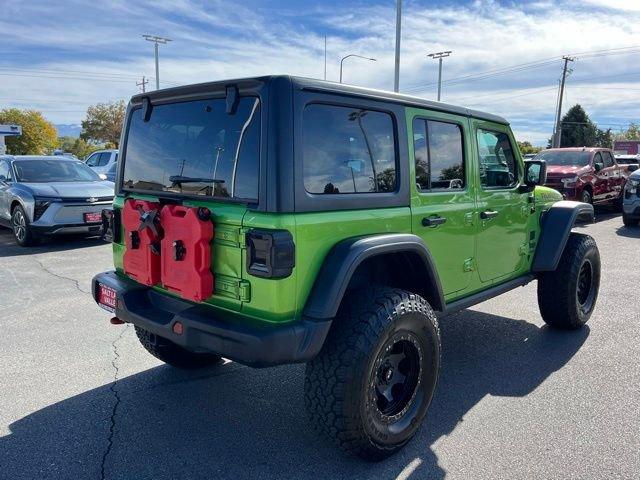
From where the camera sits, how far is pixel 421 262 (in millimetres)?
3104

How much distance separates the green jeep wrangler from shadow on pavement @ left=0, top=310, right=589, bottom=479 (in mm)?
309

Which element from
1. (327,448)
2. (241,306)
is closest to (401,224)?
(241,306)

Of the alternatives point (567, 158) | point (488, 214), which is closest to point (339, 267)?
point (488, 214)

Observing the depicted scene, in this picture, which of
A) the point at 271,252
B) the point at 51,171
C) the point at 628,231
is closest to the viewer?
the point at 271,252

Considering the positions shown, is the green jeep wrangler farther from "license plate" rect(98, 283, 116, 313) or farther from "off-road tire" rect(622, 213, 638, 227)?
"off-road tire" rect(622, 213, 638, 227)

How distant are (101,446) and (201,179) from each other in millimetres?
1582

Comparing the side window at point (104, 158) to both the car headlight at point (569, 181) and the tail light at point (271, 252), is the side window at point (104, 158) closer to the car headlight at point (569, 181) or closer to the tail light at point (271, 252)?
the car headlight at point (569, 181)

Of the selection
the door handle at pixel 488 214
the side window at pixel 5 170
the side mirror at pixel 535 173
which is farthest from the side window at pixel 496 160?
the side window at pixel 5 170

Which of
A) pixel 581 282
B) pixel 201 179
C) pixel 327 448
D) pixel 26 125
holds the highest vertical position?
pixel 26 125

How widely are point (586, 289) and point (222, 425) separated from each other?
3759 millimetres

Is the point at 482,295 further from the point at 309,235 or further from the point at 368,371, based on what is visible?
the point at 309,235

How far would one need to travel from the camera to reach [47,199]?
342 inches

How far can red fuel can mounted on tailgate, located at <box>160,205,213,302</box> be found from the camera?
8.55 ft

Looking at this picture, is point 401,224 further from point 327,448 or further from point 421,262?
point 327,448
